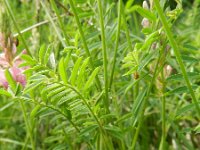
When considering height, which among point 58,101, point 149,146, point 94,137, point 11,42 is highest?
point 11,42

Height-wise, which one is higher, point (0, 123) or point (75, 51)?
point (75, 51)

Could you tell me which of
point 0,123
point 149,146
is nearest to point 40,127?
point 0,123

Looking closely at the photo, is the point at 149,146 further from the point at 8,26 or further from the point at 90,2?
the point at 8,26

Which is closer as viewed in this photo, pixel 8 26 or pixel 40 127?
pixel 8 26

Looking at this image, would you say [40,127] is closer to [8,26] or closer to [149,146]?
[149,146]

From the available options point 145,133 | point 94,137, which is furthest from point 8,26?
point 145,133

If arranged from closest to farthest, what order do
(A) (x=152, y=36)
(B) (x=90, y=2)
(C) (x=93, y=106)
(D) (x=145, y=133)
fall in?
(A) (x=152, y=36), (C) (x=93, y=106), (B) (x=90, y=2), (D) (x=145, y=133)

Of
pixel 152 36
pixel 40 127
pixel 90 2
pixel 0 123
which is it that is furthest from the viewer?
pixel 0 123

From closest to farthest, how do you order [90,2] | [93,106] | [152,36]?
[152,36]
[93,106]
[90,2]

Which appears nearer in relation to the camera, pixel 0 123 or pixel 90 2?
pixel 90 2
